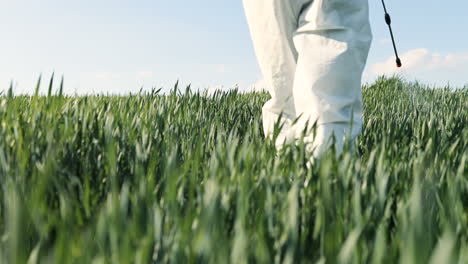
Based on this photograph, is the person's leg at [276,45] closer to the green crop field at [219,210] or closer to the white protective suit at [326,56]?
the white protective suit at [326,56]

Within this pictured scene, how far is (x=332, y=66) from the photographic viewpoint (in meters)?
2.06

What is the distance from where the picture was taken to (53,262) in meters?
0.63

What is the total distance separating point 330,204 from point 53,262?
1.59 feet

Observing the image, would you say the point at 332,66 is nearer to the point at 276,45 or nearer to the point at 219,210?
the point at 276,45

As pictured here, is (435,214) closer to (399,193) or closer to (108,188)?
(399,193)

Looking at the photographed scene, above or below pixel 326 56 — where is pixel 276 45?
above

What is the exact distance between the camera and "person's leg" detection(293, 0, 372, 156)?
2.04 meters

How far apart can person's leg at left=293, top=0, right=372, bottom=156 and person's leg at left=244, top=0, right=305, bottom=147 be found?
0.46ft

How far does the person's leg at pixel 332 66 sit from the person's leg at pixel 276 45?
0.14m

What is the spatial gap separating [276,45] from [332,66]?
0.44 metres

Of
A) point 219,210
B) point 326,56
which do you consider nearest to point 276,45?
point 326,56

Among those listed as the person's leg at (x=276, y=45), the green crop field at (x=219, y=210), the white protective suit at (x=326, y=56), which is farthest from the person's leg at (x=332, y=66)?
the green crop field at (x=219, y=210)

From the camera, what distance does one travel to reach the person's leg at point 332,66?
6.70ft

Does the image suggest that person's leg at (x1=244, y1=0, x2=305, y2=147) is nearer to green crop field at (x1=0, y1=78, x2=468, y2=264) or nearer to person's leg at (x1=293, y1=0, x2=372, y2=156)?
person's leg at (x1=293, y1=0, x2=372, y2=156)
